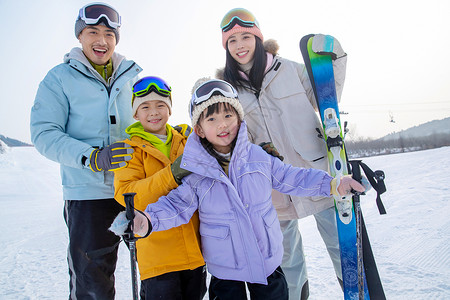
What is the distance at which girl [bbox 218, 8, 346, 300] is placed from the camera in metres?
2.31

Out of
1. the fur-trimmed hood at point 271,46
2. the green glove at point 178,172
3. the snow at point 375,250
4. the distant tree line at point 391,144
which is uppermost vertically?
the fur-trimmed hood at point 271,46

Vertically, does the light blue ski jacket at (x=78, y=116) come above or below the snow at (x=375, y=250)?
above

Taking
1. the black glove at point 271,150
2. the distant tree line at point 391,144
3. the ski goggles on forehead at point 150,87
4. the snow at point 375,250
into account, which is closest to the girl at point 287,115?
the black glove at point 271,150

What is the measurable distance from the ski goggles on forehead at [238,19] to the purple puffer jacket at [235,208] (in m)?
1.11

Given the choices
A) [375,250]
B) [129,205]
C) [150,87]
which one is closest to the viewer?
[129,205]

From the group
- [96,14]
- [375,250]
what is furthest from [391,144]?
[96,14]

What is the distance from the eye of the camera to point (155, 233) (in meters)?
1.79

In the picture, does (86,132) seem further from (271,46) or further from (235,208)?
(271,46)

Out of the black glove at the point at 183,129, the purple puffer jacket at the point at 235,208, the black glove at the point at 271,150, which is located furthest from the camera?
the black glove at the point at 183,129

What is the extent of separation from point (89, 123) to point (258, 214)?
56.9 inches

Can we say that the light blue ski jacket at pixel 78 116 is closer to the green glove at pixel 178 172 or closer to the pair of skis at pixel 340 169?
the green glove at pixel 178 172

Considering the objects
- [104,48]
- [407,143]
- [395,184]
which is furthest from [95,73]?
[407,143]

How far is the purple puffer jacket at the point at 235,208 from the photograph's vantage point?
1649mm

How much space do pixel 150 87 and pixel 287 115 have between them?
113cm
